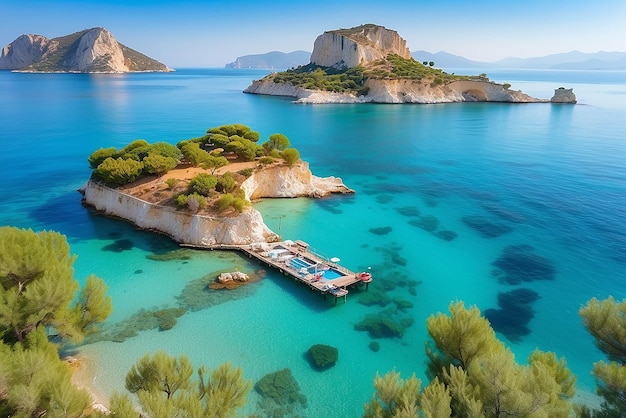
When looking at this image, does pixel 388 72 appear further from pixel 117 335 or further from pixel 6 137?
pixel 117 335

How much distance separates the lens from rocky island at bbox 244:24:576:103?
131500 mm

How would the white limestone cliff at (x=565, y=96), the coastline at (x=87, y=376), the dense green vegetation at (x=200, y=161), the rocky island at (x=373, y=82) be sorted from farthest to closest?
the rocky island at (x=373, y=82)
the white limestone cliff at (x=565, y=96)
the dense green vegetation at (x=200, y=161)
the coastline at (x=87, y=376)

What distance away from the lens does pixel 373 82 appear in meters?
133

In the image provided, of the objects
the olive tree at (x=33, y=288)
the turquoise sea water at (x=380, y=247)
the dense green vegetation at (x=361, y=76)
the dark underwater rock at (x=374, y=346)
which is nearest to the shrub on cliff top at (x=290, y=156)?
the turquoise sea water at (x=380, y=247)

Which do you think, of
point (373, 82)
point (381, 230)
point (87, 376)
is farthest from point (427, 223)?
point (373, 82)

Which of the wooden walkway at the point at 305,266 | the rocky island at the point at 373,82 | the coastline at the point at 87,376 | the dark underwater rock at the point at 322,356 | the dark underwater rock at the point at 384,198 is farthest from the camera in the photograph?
the rocky island at the point at 373,82

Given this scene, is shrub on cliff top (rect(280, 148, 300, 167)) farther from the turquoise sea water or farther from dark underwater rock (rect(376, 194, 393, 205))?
dark underwater rock (rect(376, 194, 393, 205))

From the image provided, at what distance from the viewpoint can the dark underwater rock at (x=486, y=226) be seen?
34.7 metres

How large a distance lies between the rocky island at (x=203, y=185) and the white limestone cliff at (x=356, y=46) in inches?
4801

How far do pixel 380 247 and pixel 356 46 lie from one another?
137 metres

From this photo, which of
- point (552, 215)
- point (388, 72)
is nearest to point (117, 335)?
point (552, 215)

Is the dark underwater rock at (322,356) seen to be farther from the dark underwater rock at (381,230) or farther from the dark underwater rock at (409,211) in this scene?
the dark underwater rock at (409,211)

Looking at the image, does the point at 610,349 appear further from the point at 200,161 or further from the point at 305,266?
the point at 200,161

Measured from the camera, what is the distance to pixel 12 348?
578 inches
